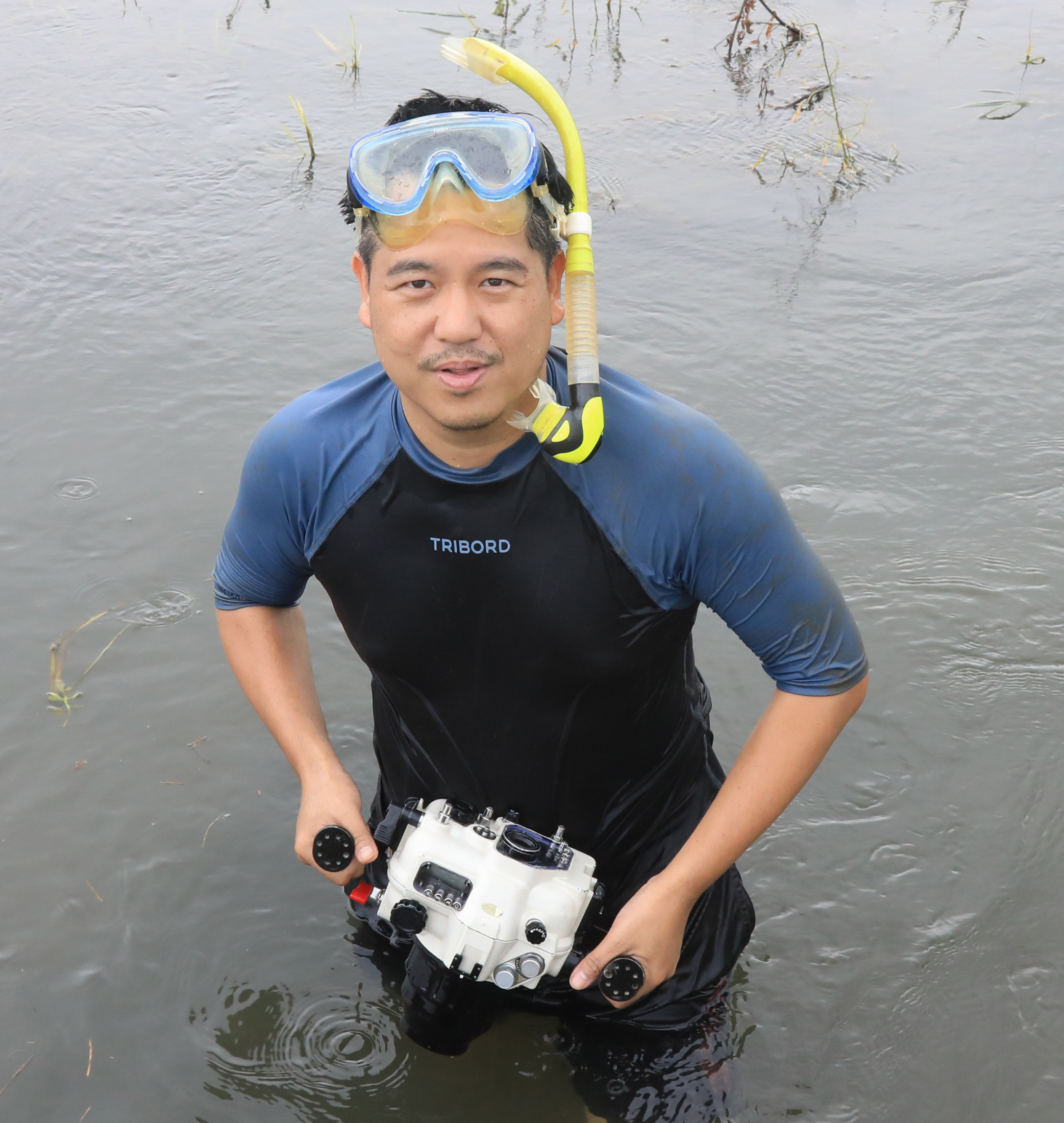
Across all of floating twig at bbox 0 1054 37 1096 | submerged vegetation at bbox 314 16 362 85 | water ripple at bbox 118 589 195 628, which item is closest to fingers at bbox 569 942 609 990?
floating twig at bbox 0 1054 37 1096

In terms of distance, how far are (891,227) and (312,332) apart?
3.52 m

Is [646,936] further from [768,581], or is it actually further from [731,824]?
[768,581]

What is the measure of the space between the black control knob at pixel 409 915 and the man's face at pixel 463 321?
101 centimetres

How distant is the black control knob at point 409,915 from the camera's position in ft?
8.21

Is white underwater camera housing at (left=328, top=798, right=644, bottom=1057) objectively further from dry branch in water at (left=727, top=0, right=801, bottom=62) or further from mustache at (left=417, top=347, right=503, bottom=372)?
dry branch in water at (left=727, top=0, right=801, bottom=62)

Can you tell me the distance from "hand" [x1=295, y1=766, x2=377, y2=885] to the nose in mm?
1029

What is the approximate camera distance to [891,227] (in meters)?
7.11

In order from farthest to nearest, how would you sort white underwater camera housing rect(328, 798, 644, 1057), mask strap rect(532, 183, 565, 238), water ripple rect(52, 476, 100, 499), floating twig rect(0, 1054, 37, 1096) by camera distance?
water ripple rect(52, 476, 100, 499)
floating twig rect(0, 1054, 37, 1096)
white underwater camera housing rect(328, 798, 644, 1057)
mask strap rect(532, 183, 565, 238)

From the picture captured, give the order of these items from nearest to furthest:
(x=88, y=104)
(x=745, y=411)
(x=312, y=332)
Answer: (x=745, y=411) < (x=312, y=332) < (x=88, y=104)

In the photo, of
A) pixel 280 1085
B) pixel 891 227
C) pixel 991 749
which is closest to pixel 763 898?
pixel 991 749

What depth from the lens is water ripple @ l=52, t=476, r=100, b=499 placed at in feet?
16.4

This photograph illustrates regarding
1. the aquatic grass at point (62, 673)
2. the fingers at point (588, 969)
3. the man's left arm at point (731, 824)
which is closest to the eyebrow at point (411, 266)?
the man's left arm at point (731, 824)

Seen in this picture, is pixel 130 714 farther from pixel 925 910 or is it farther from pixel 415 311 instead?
pixel 925 910

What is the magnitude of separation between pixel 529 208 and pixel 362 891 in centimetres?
151
